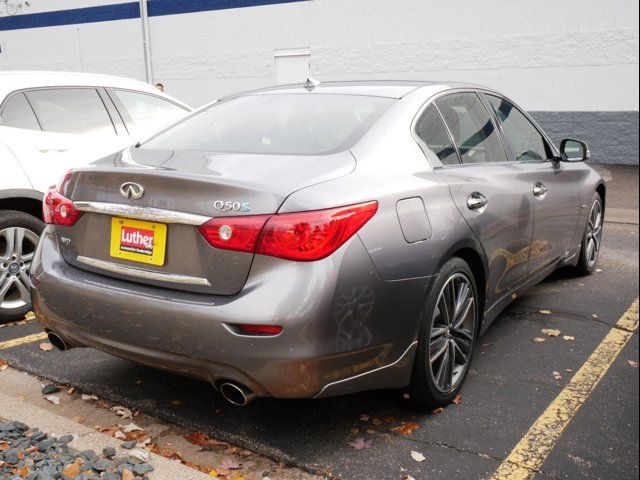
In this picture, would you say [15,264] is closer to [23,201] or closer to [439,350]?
[23,201]

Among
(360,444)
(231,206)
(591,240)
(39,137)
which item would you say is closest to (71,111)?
(39,137)

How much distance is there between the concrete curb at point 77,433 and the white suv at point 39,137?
1449 mm

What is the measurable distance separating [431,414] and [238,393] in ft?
3.54

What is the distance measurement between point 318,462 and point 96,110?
3611 mm

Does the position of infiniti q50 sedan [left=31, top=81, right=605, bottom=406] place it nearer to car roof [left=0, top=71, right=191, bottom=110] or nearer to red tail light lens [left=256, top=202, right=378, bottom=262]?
red tail light lens [left=256, top=202, right=378, bottom=262]

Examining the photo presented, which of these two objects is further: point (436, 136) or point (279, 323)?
point (436, 136)

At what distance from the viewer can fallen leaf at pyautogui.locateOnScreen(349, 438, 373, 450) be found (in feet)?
10.1

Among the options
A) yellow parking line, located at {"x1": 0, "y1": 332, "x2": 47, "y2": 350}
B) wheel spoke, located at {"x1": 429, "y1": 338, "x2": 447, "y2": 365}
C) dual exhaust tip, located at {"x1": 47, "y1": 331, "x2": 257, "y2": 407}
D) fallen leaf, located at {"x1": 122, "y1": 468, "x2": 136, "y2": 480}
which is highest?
dual exhaust tip, located at {"x1": 47, "y1": 331, "x2": 257, "y2": 407}

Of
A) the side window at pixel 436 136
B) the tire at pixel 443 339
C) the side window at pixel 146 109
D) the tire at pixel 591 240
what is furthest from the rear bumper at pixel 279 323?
the tire at pixel 591 240

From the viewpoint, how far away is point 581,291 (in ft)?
18.3

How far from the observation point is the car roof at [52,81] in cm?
493

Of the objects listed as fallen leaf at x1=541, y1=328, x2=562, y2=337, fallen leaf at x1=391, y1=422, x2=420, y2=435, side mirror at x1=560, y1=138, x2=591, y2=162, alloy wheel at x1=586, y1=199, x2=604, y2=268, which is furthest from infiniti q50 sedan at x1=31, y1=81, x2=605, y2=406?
alloy wheel at x1=586, y1=199, x2=604, y2=268

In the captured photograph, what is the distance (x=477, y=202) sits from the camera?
3.54 m

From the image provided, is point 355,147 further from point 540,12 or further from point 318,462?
point 540,12
